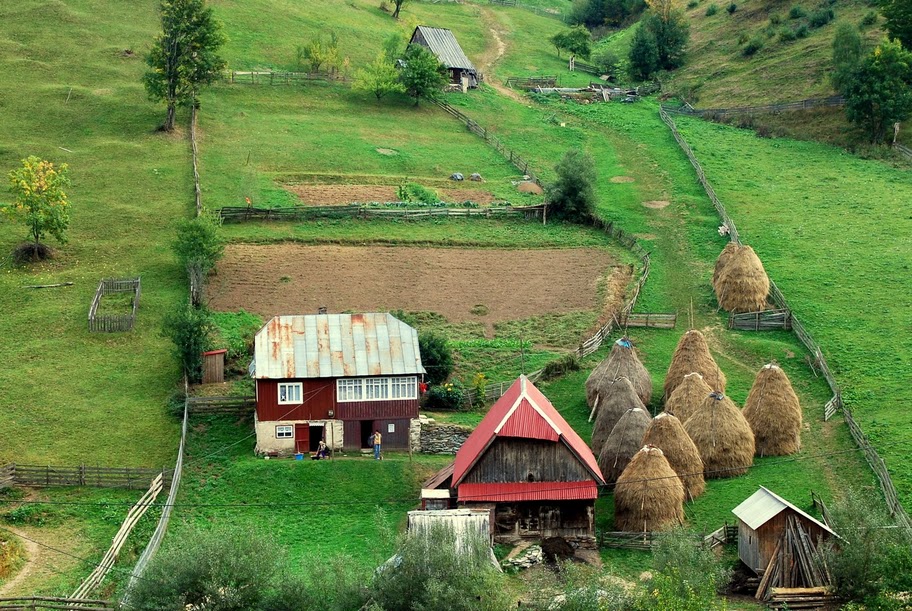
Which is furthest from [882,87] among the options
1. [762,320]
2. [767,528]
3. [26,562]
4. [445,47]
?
[26,562]

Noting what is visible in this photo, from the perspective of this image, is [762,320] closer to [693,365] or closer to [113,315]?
[693,365]

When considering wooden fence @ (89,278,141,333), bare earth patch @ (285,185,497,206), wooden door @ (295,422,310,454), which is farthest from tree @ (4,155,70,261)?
wooden door @ (295,422,310,454)

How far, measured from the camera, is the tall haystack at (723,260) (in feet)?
238

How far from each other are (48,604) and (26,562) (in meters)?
4.82

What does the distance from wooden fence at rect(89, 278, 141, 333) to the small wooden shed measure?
1322 inches

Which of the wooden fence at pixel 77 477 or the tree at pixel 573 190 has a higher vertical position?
the tree at pixel 573 190

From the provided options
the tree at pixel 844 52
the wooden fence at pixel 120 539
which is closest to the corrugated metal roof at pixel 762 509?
the wooden fence at pixel 120 539

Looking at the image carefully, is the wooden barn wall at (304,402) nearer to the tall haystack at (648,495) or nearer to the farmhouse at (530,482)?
the farmhouse at (530,482)

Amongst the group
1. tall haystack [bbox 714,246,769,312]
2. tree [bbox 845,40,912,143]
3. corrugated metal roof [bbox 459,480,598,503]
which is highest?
tree [bbox 845,40,912,143]

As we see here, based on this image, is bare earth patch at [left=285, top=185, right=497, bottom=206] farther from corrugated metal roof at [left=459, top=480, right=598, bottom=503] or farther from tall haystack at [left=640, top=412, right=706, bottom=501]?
corrugated metal roof at [left=459, top=480, right=598, bottom=503]

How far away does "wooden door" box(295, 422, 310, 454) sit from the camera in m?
57.0

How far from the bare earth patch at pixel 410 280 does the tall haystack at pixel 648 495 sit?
838 inches

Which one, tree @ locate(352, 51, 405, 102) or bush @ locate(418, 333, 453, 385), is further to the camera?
tree @ locate(352, 51, 405, 102)

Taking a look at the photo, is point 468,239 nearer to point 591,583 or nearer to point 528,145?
point 528,145
